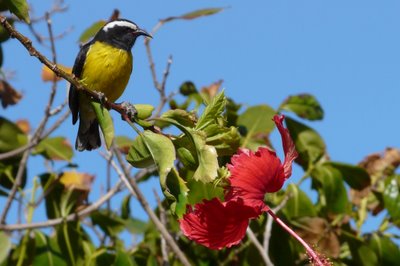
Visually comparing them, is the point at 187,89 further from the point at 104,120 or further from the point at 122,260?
the point at 104,120

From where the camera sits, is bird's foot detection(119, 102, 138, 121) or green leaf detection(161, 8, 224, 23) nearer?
bird's foot detection(119, 102, 138, 121)

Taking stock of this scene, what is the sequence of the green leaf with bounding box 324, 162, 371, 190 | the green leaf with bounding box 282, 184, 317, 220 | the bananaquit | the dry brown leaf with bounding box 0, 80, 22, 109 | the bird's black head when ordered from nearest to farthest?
1. the green leaf with bounding box 282, 184, 317, 220
2. the green leaf with bounding box 324, 162, 371, 190
3. the bananaquit
4. the dry brown leaf with bounding box 0, 80, 22, 109
5. the bird's black head

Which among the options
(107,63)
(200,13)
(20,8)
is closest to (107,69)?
(107,63)

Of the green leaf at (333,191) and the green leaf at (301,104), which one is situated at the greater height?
the green leaf at (301,104)

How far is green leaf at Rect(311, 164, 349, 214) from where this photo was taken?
11.8 ft

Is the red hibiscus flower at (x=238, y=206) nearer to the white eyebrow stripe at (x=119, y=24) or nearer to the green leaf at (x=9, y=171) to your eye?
the green leaf at (x=9, y=171)

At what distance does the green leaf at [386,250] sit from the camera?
3.42 meters

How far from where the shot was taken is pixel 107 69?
13.7 feet

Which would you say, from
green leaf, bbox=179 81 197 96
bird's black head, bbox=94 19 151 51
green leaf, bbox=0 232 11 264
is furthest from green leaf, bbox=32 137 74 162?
green leaf, bbox=0 232 11 264

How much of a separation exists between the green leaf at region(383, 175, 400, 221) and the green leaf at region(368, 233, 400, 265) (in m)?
0.20

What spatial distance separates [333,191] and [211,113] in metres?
2.08

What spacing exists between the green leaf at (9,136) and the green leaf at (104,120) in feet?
6.99

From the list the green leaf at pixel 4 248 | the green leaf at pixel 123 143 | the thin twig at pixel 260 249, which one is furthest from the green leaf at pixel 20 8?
the green leaf at pixel 123 143

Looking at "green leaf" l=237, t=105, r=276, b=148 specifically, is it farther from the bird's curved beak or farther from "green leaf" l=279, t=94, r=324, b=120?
the bird's curved beak
